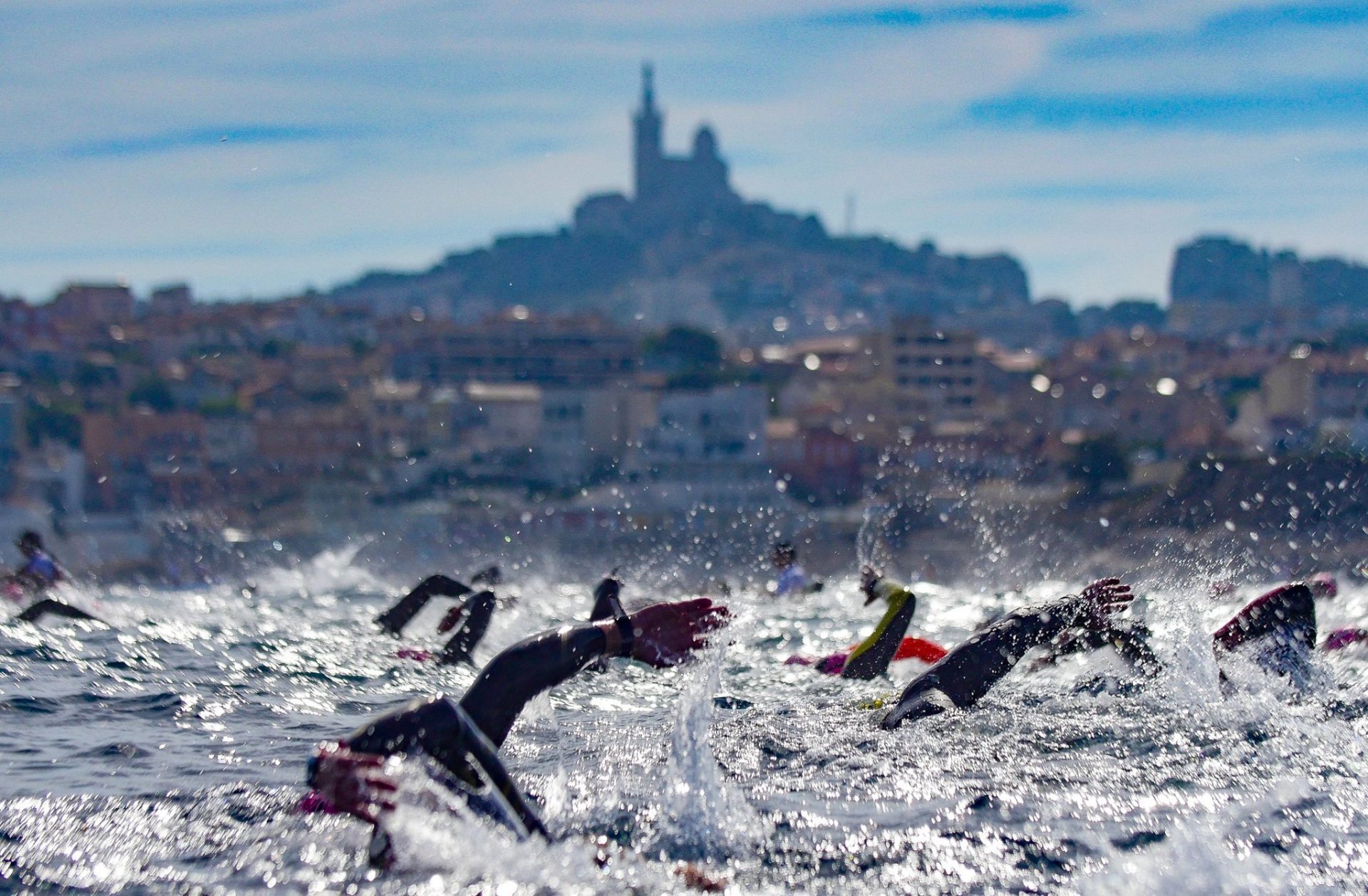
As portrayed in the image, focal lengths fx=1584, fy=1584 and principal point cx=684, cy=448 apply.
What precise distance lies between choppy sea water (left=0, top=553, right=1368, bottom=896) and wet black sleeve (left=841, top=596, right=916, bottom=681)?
0.20 m

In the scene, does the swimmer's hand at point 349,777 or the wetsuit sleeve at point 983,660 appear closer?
the swimmer's hand at point 349,777

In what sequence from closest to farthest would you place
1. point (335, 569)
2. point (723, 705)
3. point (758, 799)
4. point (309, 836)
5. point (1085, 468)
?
point (309, 836) → point (758, 799) → point (723, 705) → point (335, 569) → point (1085, 468)

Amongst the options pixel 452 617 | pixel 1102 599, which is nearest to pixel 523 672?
pixel 1102 599

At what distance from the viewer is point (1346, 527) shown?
140 ft

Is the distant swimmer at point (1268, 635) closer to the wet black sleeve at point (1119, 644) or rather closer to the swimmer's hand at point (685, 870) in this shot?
the wet black sleeve at point (1119, 644)

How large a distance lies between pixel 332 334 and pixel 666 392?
44719mm

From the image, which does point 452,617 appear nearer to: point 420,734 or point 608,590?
point 608,590

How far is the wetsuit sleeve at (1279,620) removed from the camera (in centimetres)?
915

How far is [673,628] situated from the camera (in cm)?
679

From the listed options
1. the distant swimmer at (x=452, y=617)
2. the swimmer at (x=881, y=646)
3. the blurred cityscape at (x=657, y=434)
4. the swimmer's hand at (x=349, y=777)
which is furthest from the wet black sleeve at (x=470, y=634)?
the blurred cityscape at (x=657, y=434)

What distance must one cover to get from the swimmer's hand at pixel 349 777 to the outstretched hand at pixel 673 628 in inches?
54.7

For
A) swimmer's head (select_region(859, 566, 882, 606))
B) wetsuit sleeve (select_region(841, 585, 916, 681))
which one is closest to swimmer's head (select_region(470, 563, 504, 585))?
swimmer's head (select_region(859, 566, 882, 606))

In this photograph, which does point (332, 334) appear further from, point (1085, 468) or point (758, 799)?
point (758, 799)

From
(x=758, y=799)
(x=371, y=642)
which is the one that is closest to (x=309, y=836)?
(x=758, y=799)
